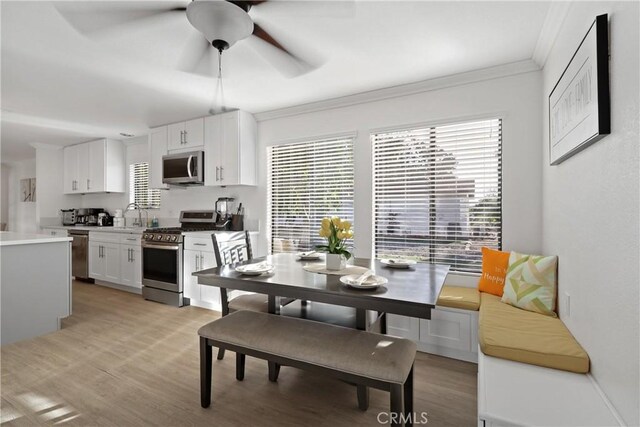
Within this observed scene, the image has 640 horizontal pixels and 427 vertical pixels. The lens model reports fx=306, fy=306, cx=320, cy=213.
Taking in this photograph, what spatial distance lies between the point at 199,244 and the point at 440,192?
9.33ft

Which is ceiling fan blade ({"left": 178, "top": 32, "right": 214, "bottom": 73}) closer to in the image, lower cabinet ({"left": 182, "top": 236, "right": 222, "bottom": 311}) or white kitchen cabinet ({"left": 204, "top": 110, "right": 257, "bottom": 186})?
white kitchen cabinet ({"left": 204, "top": 110, "right": 257, "bottom": 186})

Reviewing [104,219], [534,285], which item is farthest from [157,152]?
[534,285]

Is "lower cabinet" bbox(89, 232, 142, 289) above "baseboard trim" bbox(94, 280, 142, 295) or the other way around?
above

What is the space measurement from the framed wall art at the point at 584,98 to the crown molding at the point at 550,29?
0.39 m

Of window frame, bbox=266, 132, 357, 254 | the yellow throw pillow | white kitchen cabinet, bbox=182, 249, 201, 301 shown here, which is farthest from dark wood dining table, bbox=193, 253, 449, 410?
white kitchen cabinet, bbox=182, 249, 201, 301

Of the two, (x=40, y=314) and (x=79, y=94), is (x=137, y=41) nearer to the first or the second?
(x=79, y=94)

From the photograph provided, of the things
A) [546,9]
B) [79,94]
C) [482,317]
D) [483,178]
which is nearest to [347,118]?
[483,178]

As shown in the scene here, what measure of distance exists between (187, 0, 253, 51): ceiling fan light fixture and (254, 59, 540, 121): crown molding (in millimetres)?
1887

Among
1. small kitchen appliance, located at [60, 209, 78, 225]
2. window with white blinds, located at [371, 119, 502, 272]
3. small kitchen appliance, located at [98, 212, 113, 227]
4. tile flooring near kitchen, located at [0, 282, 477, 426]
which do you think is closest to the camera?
tile flooring near kitchen, located at [0, 282, 477, 426]

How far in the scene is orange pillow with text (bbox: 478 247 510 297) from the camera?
100.0 inches

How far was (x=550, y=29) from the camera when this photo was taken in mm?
2090

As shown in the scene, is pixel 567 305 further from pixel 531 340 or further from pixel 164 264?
pixel 164 264

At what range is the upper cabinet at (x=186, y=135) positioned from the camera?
4.15 meters

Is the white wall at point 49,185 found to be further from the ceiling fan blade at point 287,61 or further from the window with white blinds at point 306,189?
the ceiling fan blade at point 287,61
